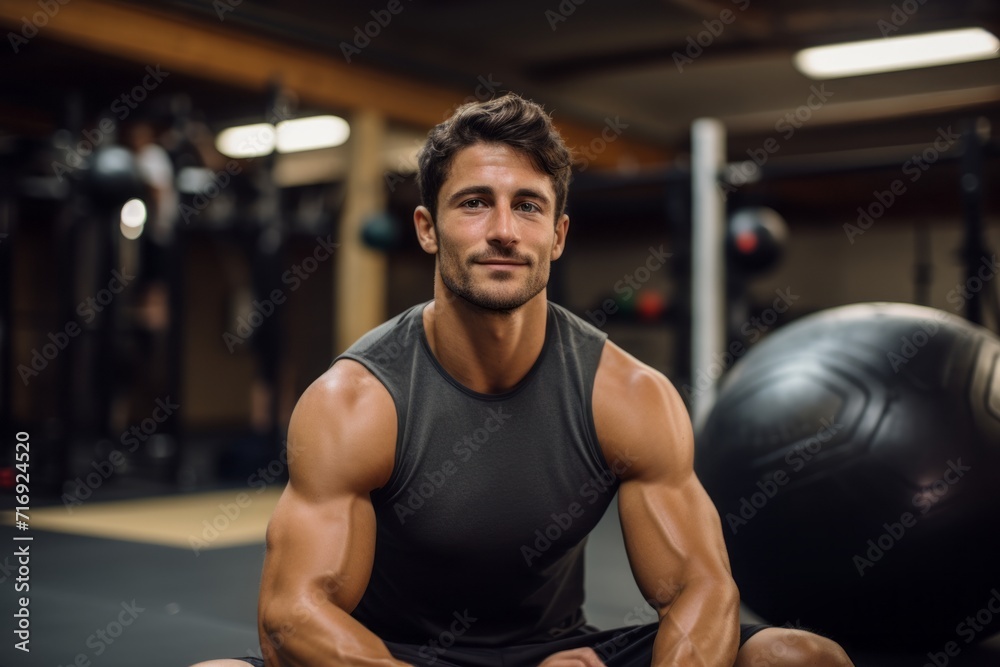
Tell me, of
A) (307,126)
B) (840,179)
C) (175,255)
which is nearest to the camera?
(175,255)

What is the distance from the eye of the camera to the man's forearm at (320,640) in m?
1.20

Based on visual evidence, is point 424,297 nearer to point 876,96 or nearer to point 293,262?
point 293,262

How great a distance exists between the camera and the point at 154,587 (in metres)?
2.65

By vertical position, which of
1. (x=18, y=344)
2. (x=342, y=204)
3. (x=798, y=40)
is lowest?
(x=18, y=344)

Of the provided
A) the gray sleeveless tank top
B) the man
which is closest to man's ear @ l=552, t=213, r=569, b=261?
the man

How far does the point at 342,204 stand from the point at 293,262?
304cm

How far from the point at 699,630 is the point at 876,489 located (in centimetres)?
66

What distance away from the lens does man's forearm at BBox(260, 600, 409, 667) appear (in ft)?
3.95

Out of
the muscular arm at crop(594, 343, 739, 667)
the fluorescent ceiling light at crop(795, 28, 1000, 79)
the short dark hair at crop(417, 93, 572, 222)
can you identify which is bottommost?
the muscular arm at crop(594, 343, 739, 667)

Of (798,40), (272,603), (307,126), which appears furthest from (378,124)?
(272,603)

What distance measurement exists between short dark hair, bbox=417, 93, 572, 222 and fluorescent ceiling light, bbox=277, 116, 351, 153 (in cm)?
622

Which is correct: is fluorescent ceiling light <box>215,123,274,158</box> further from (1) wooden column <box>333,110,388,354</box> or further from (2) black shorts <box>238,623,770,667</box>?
(2) black shorts <box>238,623,770,667</box>

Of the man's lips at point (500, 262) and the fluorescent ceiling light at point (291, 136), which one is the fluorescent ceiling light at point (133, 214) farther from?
the man's lips at point (500, 262)

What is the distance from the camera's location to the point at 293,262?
9.49 metres
